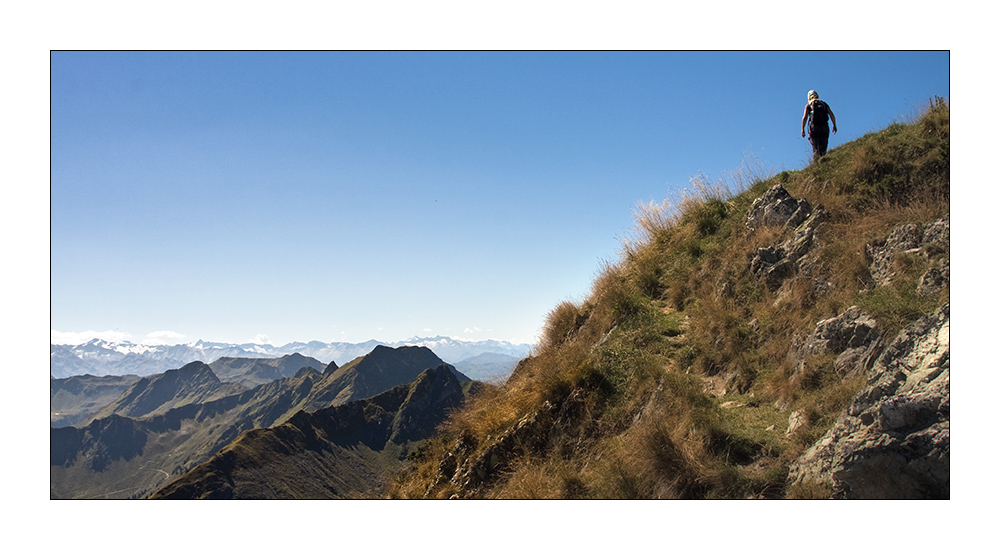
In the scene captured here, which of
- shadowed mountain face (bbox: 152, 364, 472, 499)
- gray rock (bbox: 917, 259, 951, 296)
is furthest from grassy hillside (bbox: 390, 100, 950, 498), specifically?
shadowed mountain face (bbox: 152, 364, 472, 499)

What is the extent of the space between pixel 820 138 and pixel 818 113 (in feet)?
1.83

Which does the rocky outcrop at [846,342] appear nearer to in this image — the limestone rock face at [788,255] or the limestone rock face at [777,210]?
the limestone rock face at [788,255]

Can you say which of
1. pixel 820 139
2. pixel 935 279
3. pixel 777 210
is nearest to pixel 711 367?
pixel 935 279

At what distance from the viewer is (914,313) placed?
5.32 m

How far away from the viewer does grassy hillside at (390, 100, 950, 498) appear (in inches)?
207

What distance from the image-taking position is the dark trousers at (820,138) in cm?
1072

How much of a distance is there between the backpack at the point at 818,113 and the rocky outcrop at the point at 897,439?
7.66 metres

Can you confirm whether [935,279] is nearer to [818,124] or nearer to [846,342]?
[846,342]

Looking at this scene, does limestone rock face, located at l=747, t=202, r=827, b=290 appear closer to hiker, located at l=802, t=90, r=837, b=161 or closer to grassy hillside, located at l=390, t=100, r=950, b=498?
grassy hillside, located at l=390, t=100, r=950, b=498

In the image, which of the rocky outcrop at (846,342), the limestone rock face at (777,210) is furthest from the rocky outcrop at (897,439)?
the limestone rock face at (777,210)

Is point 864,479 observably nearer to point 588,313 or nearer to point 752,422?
point 752,422

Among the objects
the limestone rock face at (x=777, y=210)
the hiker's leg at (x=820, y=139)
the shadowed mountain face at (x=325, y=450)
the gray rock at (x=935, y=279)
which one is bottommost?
the shadowed mountain face at (x=325, y=450)

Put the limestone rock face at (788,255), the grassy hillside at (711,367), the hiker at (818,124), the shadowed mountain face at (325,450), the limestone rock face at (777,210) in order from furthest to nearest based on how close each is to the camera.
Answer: the shadowed mountain face at (325,450) → the hiker at (818,124) → the limestone rock face at (777,210) → the limestone rock face at (788,255) → the grassy hillside at (711,367)
